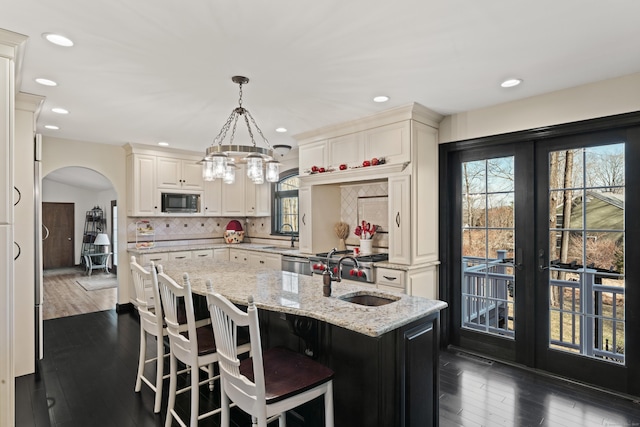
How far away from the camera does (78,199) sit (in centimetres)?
988

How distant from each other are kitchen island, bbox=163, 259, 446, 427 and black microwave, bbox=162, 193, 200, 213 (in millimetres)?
3545

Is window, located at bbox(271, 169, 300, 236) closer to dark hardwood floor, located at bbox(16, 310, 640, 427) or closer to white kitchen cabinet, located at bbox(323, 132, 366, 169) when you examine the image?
white kitchen cabinet, located at bbox(323, 132, 366, 169)

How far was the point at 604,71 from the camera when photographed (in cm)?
265

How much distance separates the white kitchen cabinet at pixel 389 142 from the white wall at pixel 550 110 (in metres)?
0.57

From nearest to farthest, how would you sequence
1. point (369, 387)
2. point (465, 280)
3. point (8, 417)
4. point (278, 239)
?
point (369, 387) → point (8, 417) → point (465, 280) → point (278, 239)

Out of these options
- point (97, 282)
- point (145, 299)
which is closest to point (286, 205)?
point (145, 299)

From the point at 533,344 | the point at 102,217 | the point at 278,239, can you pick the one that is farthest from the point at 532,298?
the point at 102,217

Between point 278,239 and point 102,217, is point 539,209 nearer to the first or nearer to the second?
point 278,239

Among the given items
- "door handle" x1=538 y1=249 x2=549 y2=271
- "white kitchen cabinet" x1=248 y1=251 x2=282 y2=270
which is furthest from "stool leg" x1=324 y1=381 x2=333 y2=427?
"white kitchen cabinet" x1=248 y1=251 x2=282 y2=270

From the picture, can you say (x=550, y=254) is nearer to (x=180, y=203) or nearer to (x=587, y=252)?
(x=587, y=252)

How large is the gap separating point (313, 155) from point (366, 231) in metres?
1.20

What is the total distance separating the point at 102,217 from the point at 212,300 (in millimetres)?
9683

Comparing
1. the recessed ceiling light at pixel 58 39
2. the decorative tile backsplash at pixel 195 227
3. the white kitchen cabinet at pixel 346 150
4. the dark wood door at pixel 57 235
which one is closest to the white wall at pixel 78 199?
the dark wood door at pixel 57 235

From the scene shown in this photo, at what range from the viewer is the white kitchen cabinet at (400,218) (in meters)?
3.54
